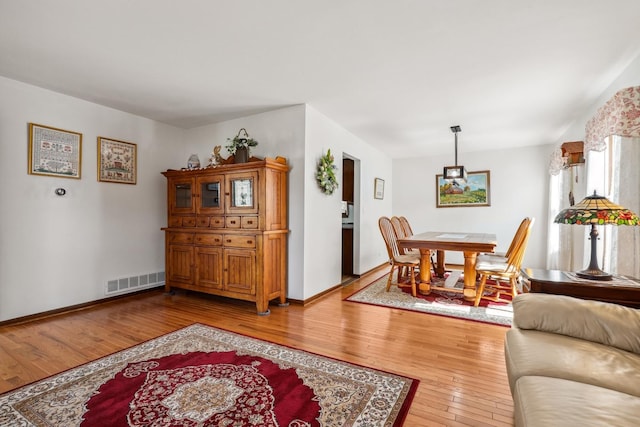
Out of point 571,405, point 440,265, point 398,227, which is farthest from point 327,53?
point 440,265

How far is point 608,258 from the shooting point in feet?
9.29

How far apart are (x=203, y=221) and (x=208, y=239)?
25 cm

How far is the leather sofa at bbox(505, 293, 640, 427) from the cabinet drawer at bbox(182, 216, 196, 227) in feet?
11.6

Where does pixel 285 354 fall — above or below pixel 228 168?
below

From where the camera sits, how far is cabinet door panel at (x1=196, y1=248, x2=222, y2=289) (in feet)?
12.1

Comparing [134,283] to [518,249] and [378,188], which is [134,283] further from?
[518,249]

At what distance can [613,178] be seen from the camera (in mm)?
2754

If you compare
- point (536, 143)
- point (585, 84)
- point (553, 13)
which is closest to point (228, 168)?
point (553, 13)

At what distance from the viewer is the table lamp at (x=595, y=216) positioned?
1949 millimetres

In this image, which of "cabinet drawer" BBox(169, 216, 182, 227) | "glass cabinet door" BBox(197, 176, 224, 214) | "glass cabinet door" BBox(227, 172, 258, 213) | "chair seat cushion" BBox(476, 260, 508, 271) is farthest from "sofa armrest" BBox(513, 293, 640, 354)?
"cabinet drawer" BBox(169, 216, 182, 227)

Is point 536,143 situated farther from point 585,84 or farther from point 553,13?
point 553,13

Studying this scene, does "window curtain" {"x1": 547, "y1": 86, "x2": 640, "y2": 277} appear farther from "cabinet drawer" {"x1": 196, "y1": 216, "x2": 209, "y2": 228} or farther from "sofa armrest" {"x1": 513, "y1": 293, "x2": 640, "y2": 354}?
"cabinet drawer" {"x1": 196, "y1": 216, "x2": 209, "y2": 228}

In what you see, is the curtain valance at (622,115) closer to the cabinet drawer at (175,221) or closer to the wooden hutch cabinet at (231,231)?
the wooden hutch cabinet at (231,231)

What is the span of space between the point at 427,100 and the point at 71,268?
446cm
